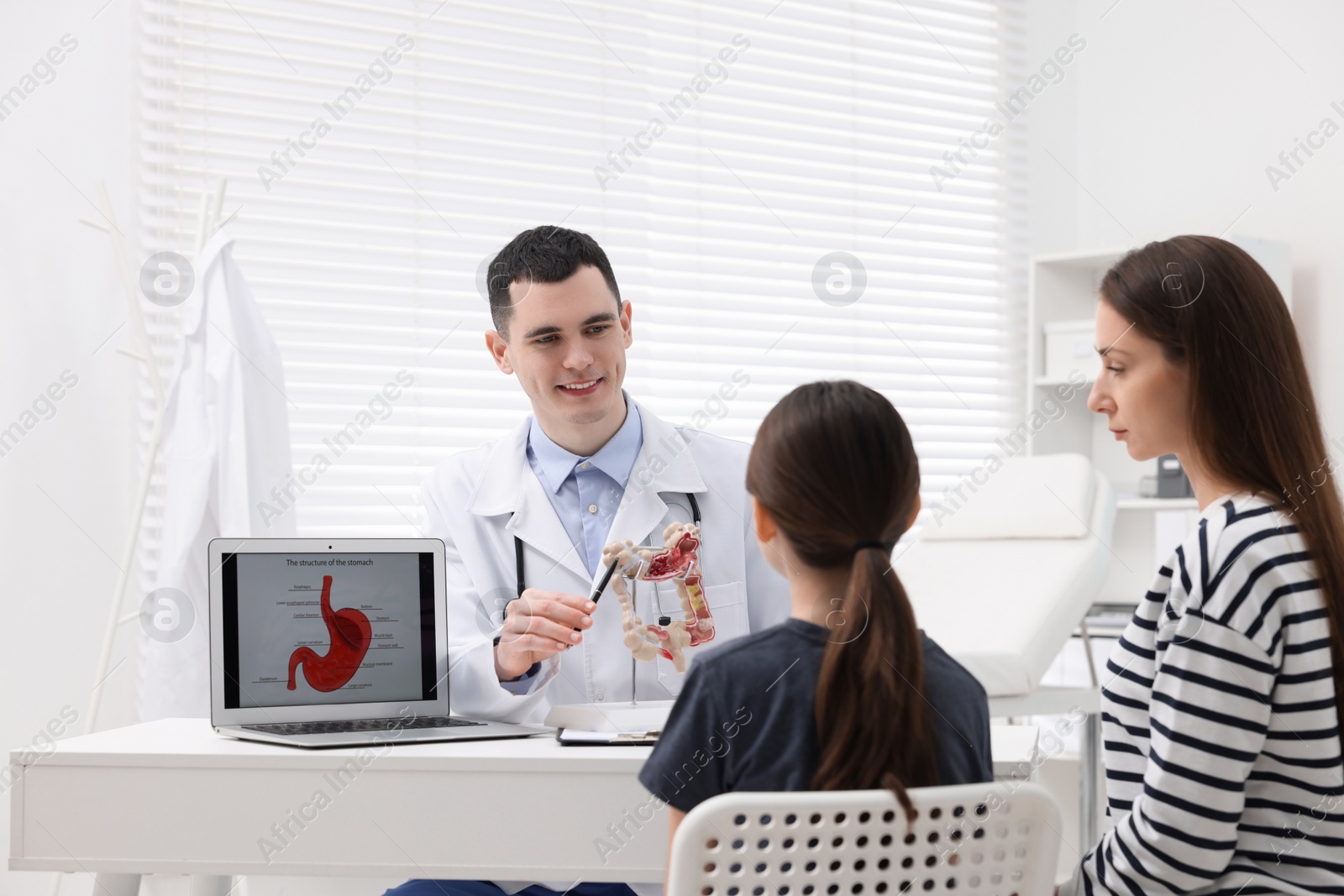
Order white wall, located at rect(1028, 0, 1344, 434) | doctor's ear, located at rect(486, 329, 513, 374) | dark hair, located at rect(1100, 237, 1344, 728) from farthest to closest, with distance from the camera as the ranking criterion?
white wall, located at rect(1028, 0, 1344, 434)
doctor's ear, located at rect(486, 329, 513, 374)
dark hair, located at rect(1100, 237, 1344, 728)

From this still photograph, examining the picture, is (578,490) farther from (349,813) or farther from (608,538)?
(349,813)

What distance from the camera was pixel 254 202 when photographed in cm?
282

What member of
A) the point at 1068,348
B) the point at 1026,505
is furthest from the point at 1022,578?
the point at 1068,348

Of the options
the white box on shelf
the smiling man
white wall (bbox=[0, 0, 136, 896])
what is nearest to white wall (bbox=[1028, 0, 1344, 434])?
the white box on shelf

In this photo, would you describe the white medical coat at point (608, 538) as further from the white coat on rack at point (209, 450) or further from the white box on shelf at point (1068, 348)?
the white box on shelf at point (1068, 348)

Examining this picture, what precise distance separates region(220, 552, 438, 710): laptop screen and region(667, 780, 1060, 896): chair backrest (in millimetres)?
673

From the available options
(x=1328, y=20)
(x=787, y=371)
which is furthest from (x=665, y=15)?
(x=1328, y=20)

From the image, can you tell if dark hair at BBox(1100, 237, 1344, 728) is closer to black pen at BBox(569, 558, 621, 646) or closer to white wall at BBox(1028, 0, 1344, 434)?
black pen at BBox(569, 558, 621, 646)

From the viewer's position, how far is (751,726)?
979 mm

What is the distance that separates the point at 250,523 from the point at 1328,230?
2.97 m

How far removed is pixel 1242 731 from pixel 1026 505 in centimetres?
196

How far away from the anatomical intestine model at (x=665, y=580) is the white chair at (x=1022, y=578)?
116 cm

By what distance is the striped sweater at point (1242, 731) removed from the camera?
0.98 meters

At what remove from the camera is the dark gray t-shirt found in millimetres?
970
